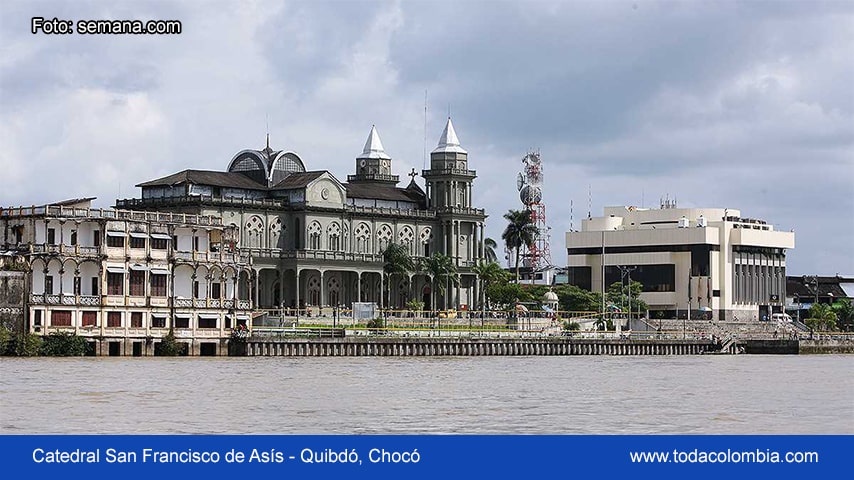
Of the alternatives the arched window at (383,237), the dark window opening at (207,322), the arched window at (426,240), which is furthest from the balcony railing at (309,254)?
the dark window opening at (207,322)

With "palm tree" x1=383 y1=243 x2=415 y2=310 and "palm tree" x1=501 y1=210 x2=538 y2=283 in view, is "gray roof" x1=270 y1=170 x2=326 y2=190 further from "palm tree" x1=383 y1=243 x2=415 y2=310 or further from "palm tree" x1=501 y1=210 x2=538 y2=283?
"palm tree" x1=501 y1=210 x2=538 y2=283

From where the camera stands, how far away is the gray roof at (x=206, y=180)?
150 meters

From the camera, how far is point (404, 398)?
2662 inches

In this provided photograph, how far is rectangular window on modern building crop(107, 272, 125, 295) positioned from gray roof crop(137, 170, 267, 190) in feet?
129

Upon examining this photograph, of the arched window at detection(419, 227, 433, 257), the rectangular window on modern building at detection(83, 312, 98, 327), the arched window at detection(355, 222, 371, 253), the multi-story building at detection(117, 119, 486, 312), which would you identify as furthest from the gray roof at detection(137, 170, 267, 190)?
the rectangular window on modern building at detection(83, 312, 98, 327)

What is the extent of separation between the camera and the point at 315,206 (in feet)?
519

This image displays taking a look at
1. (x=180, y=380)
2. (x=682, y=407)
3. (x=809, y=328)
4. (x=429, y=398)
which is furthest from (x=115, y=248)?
(x=809, y=328)

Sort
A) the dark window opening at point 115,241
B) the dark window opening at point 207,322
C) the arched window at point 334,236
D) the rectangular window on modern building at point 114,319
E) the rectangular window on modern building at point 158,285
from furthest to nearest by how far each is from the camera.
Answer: the arched window at point 334,236 → the dark window opening at point 207,322 → the rectangular window on modern building at point 158,285 → the dark window opening at point 115,241 → the rectangular window on modern building at point 114,319

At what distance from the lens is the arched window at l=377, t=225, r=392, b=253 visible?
546 feet

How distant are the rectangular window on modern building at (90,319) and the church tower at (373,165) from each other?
72.4 metres

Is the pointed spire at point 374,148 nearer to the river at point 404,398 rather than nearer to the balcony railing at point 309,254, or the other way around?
the balcony railing at point 309,254

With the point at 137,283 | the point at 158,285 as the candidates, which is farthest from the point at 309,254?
the point at 137,283

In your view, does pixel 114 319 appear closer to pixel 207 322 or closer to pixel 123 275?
pixel 123 275

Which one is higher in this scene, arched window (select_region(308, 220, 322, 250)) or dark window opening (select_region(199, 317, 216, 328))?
arched window (select_region(308, 220, 322, 250))
